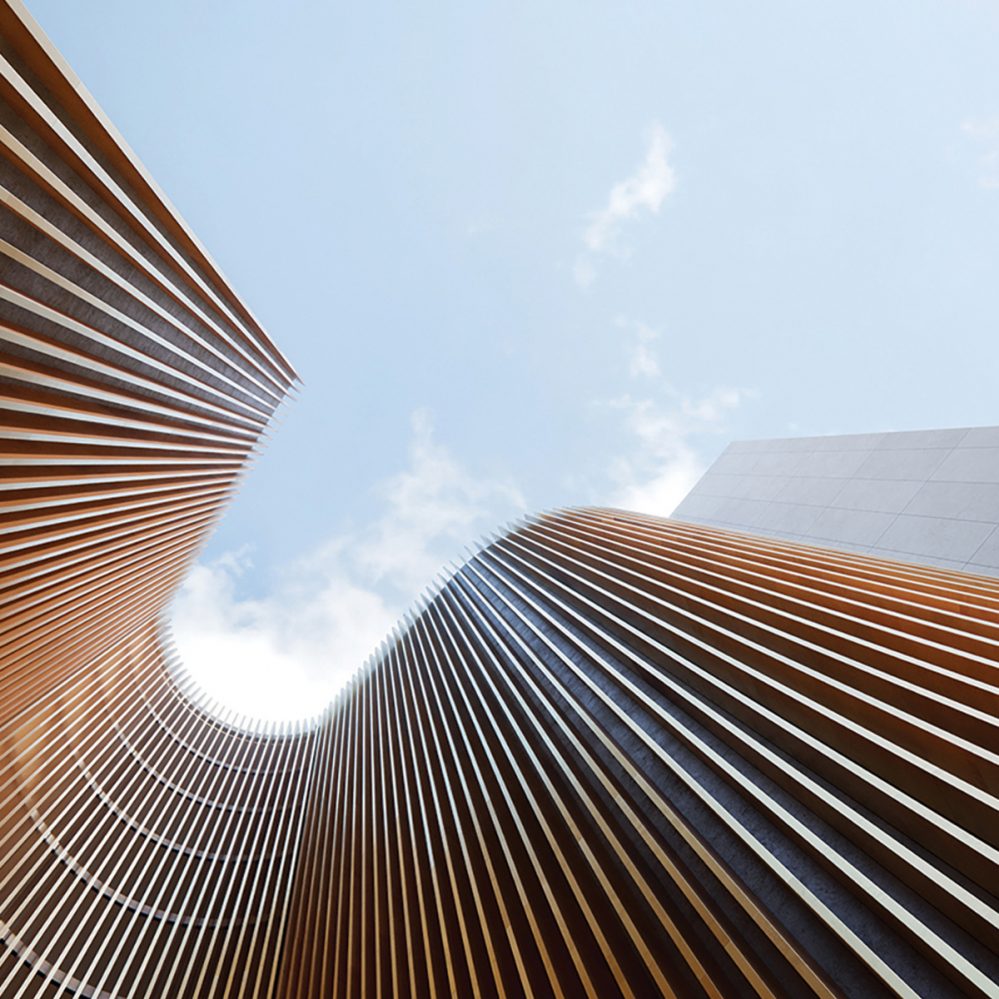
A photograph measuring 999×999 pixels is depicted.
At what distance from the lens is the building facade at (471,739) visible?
137 inches

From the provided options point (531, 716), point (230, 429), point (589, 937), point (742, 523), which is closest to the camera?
point (589, 937)

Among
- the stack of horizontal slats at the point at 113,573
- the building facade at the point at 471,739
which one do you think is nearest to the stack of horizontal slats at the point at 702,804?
the building facade at the point at 471,739

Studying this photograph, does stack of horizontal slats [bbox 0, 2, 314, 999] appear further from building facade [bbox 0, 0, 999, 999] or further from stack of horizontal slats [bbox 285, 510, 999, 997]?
stack of horizontal slats [bbox 285, 510, 999, 997]

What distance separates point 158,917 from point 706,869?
1411 cm

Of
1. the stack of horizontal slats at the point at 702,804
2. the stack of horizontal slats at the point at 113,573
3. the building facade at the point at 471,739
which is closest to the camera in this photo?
the stack of horizontal slats at the point at 702,804

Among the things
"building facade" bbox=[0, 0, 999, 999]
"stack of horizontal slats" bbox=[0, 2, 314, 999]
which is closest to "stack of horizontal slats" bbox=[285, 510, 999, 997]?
"building facade" bbox=[0, 0, 999, 999]

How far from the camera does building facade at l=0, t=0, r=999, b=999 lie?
3473 mm

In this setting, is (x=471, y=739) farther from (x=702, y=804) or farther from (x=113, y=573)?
(x=113, y=573)

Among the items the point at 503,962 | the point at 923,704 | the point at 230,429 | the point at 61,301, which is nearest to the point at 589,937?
the point at 503,962

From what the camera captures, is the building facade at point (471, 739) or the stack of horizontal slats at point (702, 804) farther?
the building facade at point (471, 739)

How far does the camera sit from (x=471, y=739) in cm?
902

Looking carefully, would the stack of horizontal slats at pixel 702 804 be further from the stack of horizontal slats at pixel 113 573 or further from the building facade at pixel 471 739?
the stack of horizontal slats at pixel 113 573

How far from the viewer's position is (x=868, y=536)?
9867 mm

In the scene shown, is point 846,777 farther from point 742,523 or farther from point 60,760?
point 60,760
